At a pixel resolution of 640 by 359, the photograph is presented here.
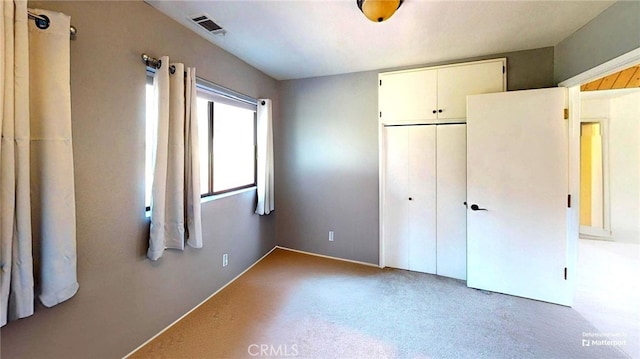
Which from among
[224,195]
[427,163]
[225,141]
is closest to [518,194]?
[427,163]

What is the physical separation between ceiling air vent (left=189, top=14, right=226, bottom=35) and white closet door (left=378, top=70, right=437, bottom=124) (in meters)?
1.82

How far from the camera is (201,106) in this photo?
250 cm

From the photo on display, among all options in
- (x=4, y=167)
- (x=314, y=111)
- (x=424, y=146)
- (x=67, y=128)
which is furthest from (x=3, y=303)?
(x=424, y=146)

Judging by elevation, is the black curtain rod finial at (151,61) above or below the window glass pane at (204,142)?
above

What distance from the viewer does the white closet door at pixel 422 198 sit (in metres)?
2.97

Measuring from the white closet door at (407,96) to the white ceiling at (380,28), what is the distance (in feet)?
0.58

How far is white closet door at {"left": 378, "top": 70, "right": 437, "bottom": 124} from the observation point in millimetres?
2893

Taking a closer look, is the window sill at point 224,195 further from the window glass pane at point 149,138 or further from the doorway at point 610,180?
the doorway at point 610,180

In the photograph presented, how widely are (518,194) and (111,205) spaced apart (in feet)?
10.8

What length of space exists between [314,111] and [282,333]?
2562 mm

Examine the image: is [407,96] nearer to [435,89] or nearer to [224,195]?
[435,89]

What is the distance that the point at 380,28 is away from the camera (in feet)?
6.93

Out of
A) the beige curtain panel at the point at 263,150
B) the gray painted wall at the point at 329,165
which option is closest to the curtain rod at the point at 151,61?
the beige curtain panel at the point at 263,150

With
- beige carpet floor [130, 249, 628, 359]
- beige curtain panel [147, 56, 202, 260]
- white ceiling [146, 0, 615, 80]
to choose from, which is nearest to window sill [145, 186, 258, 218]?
beige curtain panel [147, 56, 202, 260]
